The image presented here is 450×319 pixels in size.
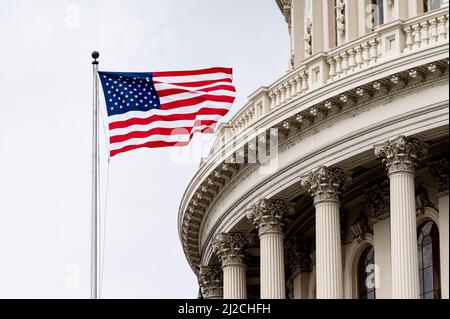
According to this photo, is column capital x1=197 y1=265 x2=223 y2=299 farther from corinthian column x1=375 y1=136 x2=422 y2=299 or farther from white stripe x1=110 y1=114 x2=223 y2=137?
corinthian column x1=375 y1=136 x2=422 y2=299

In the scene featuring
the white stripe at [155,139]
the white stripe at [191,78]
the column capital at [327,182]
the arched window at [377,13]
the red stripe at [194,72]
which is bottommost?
the column capital at [327,182]

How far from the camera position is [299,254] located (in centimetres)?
7931

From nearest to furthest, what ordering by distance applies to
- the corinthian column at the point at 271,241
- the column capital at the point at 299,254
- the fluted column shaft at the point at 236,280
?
1. the corinthian column at the point at 271,241
2. the fluted column shaft at the point at 236,280
3. the column capital at the point at 299,254

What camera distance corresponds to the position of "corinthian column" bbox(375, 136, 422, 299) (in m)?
69.5

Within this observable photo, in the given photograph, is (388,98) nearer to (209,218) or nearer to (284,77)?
(284,77)

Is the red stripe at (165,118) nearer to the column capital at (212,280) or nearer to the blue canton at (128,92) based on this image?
the blue canton at (128,92)

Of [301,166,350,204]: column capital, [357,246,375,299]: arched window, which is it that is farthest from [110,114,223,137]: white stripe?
[357,246,375,299]: arched window

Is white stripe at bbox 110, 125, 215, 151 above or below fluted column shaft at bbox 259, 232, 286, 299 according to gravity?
above

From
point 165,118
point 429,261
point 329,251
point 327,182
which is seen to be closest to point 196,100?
point 165,118

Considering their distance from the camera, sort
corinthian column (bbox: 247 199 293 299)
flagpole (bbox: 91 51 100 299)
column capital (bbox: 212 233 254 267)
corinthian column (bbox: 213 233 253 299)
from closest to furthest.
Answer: flagpole (bbox: 91 51 100 299) → corinthian column (bbox: 247 199 293 299) → column capital (bbox: 212 233 254 267) → corinthian column (bbox: 213 233 253 299)

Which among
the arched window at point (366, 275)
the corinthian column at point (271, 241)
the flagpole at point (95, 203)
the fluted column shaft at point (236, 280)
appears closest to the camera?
the flagpole at point (95, 203)

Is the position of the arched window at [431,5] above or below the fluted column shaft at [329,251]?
above

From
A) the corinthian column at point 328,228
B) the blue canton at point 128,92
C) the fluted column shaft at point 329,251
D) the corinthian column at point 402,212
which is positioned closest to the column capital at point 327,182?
the corinthian column at point 328,228

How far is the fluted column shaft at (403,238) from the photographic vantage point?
69375mm
